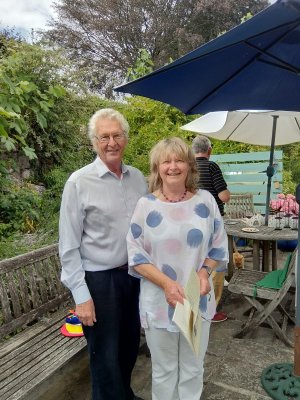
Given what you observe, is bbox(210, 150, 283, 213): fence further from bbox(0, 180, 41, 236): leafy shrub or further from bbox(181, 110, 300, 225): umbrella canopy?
bbox(0, 180, 41, 236): leafy shrub

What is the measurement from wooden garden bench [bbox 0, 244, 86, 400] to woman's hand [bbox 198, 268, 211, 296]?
979 millimetres

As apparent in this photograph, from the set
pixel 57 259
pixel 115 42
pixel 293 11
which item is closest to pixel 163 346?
pixel 57 259

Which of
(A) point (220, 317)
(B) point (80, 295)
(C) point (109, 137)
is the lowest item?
(A) point (220, 317)

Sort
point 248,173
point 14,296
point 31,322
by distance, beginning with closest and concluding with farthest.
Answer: point 14,296
point 31,322
point 248,173

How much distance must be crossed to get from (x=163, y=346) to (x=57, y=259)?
1.34 meters

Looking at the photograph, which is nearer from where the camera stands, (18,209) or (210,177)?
(210,177)

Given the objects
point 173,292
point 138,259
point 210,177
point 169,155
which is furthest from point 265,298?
point 169,155

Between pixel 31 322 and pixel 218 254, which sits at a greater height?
pixel 218 254

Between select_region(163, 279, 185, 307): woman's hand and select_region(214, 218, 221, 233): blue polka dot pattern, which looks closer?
select_region(163, 279, 185, 307): woman's hand

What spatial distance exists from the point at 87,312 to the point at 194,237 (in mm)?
657

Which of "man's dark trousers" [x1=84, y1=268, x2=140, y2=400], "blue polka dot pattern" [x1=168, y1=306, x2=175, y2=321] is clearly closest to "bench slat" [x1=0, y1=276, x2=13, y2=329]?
"man's dark trousers" [x1=84, y1=268, x2=140, y2=400]

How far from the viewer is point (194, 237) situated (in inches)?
69.7

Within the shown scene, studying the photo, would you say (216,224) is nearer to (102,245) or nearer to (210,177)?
(102,245)

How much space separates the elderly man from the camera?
180cm
